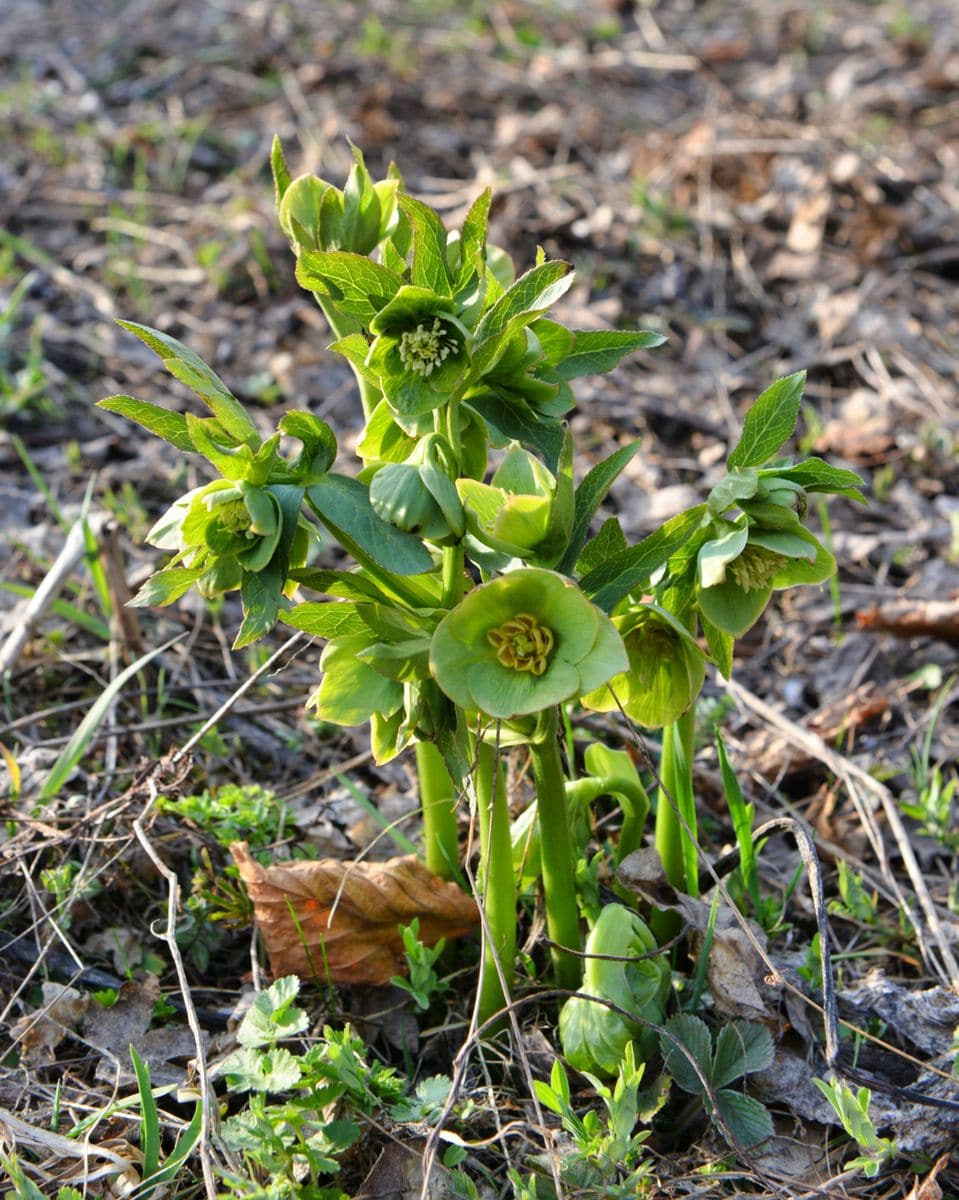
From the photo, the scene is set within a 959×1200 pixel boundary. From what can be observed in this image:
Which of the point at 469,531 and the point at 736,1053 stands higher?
the point at 469,531

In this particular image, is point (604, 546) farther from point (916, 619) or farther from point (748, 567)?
point (916, 619)

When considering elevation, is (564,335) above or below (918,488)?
above

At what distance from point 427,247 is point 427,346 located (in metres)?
→ 0.12

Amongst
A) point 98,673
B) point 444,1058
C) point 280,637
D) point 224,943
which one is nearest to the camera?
point 444,1058

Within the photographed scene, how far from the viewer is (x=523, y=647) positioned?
4.13 ft

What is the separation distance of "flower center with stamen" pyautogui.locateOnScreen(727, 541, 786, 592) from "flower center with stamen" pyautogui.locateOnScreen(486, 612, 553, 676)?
233 millimetres

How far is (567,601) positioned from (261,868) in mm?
724

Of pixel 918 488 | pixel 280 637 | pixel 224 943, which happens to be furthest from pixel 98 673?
pixel 918 488

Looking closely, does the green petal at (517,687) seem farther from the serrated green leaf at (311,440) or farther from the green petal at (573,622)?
the serrated green leaf at (311,440)

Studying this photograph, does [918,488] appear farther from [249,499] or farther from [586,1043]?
[249,499]

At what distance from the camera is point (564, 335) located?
1272 mm

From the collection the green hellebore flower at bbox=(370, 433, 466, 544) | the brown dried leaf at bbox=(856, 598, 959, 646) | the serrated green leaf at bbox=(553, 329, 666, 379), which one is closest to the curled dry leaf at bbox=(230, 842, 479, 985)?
the green hellebore flower at bbox=(370, 433, 466, 544)

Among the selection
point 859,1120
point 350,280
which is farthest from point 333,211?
point 859,1120

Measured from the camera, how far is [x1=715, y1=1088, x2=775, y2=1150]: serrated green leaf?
143 centimetres
